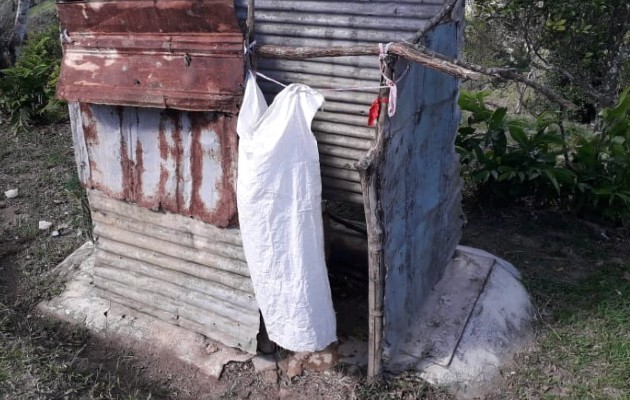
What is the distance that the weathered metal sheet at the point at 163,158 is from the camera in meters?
3.21

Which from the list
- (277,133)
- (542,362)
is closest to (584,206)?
(542,362)

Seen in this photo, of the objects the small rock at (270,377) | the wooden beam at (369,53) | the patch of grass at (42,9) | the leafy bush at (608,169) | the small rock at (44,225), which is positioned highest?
the wooden beam at (369,53)

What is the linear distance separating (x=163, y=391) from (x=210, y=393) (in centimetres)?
28

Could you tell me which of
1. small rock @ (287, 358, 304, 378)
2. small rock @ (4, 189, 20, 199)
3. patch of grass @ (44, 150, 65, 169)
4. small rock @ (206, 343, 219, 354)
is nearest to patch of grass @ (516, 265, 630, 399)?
small rock @ (287, 358, 304, 378)

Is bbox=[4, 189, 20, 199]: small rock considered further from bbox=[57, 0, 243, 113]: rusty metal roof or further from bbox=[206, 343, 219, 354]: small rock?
bbox=[206, 343, 219, 354]: small rock

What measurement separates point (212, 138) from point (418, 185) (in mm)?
1224

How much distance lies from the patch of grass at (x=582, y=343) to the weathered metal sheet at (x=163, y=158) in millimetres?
2115

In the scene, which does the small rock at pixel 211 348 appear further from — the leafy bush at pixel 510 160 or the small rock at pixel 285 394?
the leafy bush at pixel 510 160

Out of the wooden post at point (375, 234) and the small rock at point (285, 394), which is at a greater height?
the wooden post at point (375, 234)

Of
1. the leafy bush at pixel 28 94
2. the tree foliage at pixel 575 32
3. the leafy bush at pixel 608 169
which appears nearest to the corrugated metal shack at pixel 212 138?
the leafy bush at pixel 608 169

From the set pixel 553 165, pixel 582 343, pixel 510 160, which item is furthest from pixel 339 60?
Answer: pixel 553 165

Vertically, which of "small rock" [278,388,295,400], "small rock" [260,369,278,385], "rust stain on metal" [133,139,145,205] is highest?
"rust stain on metal" [133,139,145,205]

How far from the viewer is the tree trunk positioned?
7.89 m

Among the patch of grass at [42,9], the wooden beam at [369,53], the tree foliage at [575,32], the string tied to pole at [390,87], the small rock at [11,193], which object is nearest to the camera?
the wooden beam at [369,53]
